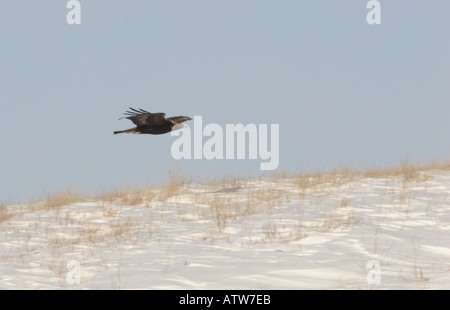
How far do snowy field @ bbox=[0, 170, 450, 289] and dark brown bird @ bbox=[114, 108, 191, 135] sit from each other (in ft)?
4.22

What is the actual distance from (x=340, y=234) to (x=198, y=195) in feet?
13.5

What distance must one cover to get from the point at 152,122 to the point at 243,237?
3595mm

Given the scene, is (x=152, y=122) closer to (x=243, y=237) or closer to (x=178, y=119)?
(x=178, y=119)

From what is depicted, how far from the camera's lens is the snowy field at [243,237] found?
258 inches

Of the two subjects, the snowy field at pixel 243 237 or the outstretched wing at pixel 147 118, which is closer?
the snowy field at pixel 243 237

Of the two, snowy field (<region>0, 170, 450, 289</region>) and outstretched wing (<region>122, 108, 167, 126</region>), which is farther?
outstretched wing (<region>122, 108, 167, 126</region>)

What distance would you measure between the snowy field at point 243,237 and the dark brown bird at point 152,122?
1287 millimetres

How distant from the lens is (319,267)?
6871 mm

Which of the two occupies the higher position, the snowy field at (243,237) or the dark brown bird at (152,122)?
the dark brown bird at (152,122)

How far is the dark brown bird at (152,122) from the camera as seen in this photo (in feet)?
36.5

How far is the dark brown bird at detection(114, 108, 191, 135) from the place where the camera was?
1112 centimetres

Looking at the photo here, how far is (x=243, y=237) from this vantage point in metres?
8.57
